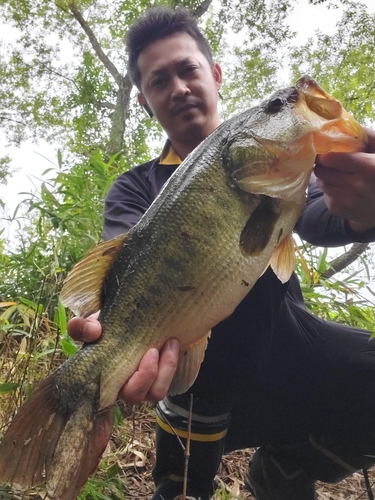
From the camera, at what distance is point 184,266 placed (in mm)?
1137

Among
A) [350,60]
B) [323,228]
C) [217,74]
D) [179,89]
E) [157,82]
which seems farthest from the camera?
[350,60]

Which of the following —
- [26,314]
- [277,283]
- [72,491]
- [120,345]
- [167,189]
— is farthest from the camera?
[26,314]

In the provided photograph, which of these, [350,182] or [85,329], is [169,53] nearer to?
[350,182]

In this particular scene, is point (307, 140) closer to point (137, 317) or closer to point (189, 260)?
point (189, 260)

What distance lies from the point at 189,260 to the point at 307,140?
1.50 feet

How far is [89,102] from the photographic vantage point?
10.4 meters

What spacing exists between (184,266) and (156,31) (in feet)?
5.13

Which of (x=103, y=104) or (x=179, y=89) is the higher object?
(x=103, y=104)

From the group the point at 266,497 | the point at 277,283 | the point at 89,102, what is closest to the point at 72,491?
the point at 277,283

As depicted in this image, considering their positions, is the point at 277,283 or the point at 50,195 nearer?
the point at 277,283

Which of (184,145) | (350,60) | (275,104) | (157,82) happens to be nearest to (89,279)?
(275,104)

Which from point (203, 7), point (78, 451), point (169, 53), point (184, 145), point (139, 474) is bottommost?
point (139, 474)

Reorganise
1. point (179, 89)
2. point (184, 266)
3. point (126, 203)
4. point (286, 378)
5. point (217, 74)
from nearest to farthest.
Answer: point (184, 266), point (286, 378), point (126, 203), point (179, 89), point (217, 74)

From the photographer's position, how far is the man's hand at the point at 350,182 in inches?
41.8
